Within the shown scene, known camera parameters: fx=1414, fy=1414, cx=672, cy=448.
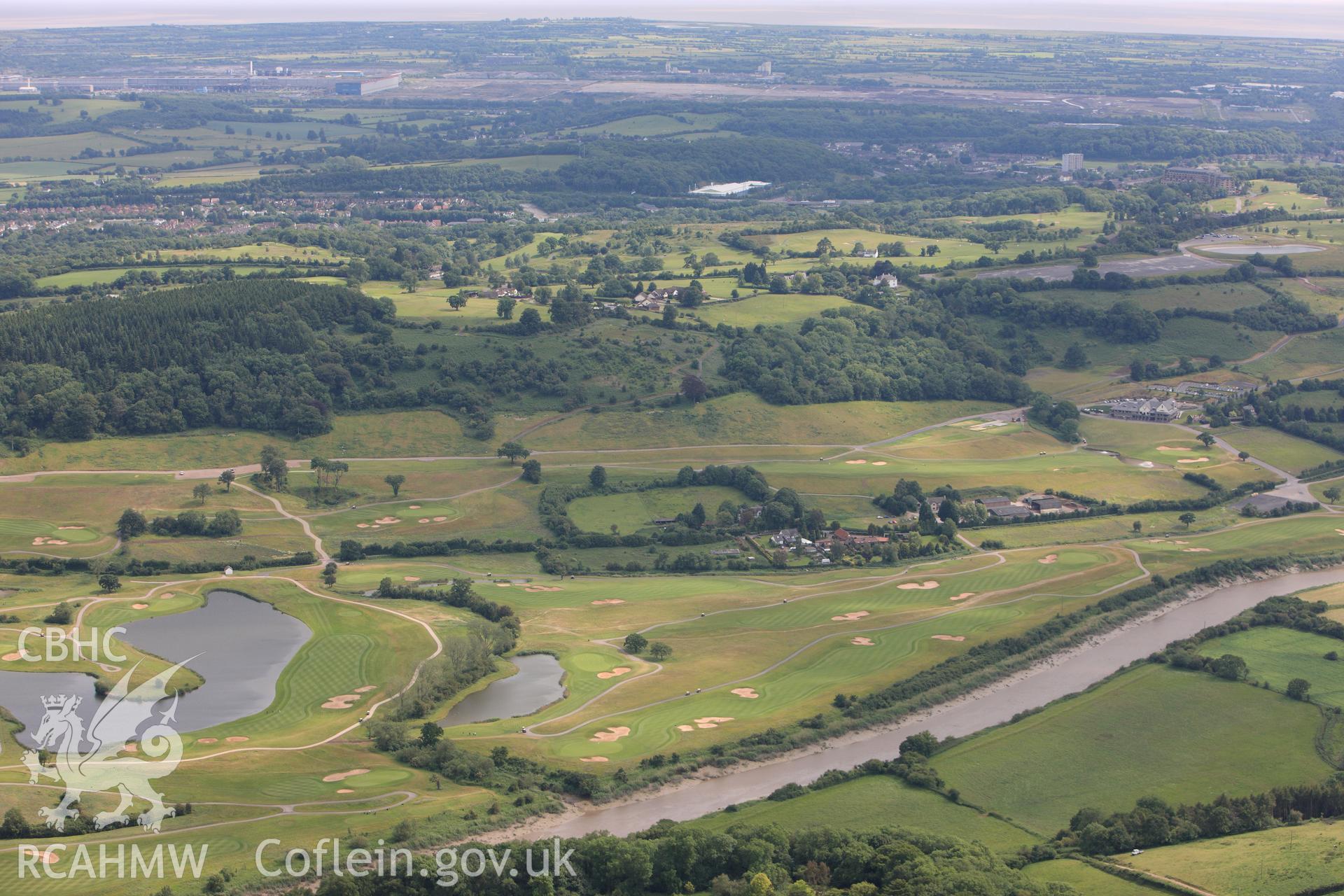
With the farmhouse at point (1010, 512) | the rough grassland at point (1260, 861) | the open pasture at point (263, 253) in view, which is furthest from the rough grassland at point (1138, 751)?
the open pasture at point (263, 253)

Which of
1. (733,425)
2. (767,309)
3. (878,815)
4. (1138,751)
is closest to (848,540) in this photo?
(733,425)

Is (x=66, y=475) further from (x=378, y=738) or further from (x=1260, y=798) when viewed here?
(x=1260, y=798)

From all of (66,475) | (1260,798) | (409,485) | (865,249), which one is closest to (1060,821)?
(1260,798)

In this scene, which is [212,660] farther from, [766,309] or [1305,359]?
[1305,359]

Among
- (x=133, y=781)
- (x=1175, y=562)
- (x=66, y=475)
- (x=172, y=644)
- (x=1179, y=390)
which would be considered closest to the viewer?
(x=133, y=781)

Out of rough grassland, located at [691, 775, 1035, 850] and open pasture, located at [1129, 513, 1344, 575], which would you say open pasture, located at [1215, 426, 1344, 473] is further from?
rough grassland, located at [691, 775, 1035, 850]

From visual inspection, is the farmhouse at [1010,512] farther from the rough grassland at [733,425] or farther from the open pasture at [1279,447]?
the open pasture at [1279,447]

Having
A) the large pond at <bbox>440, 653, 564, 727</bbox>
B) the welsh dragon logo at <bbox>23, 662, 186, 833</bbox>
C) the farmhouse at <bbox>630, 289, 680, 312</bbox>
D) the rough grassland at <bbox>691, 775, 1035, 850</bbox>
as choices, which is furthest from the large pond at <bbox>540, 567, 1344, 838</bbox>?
the farmhouse at <bbox>630, 289, 680, 312</bbox>
